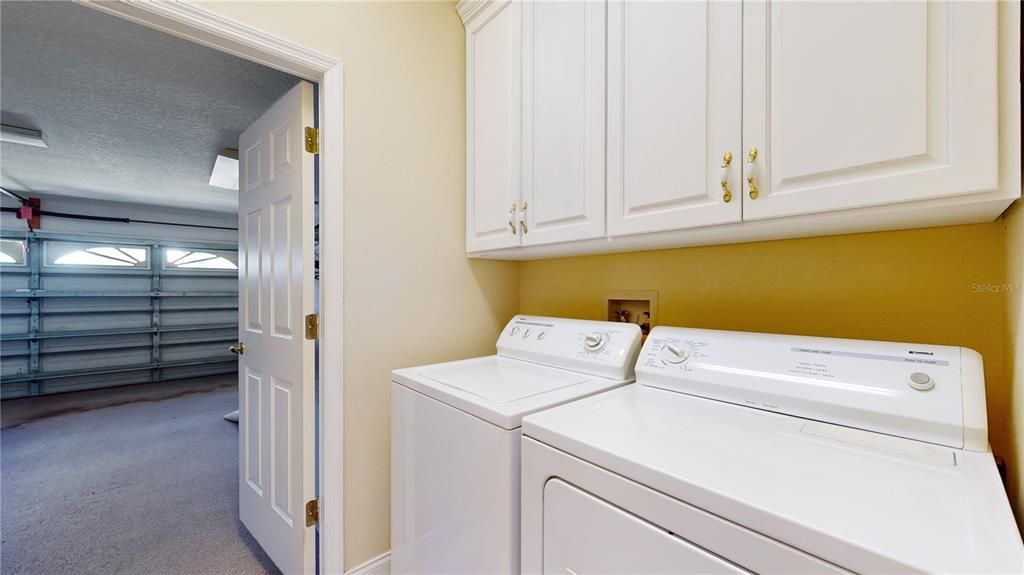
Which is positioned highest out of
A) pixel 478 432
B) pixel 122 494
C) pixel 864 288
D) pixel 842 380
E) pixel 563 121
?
pixel 563 121

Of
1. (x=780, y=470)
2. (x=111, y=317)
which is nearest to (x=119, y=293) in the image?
(x=111, y=317)

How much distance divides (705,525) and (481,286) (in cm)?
142

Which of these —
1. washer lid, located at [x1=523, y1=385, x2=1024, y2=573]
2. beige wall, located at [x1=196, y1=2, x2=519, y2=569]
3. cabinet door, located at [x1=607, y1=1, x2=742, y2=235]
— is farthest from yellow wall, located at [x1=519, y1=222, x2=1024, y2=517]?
beige wall, located at [x1=196, y1=2, x2=519, y2=569]

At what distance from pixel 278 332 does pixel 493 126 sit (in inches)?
50.8

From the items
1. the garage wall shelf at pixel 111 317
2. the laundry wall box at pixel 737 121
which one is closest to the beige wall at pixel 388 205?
the laundry wall box at pixel 737 121

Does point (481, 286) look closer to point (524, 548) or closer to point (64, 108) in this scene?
point (524, 548)

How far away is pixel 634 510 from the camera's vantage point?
27.1 inches

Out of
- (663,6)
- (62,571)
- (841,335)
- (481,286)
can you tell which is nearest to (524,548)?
(841,335)

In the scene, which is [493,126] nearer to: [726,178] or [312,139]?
[312,139]

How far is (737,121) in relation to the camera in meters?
0.95

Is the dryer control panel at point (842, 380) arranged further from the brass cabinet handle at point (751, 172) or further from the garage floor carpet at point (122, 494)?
the garage floor carpet at point (122, 494)

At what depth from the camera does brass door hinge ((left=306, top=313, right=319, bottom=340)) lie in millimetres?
1473

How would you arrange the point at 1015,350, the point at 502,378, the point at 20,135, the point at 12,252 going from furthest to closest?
the point at 12,252 < the point at 20,135 < the point at 502,378 < the point at 1015,350

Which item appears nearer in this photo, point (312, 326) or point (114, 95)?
point (312, 326)
